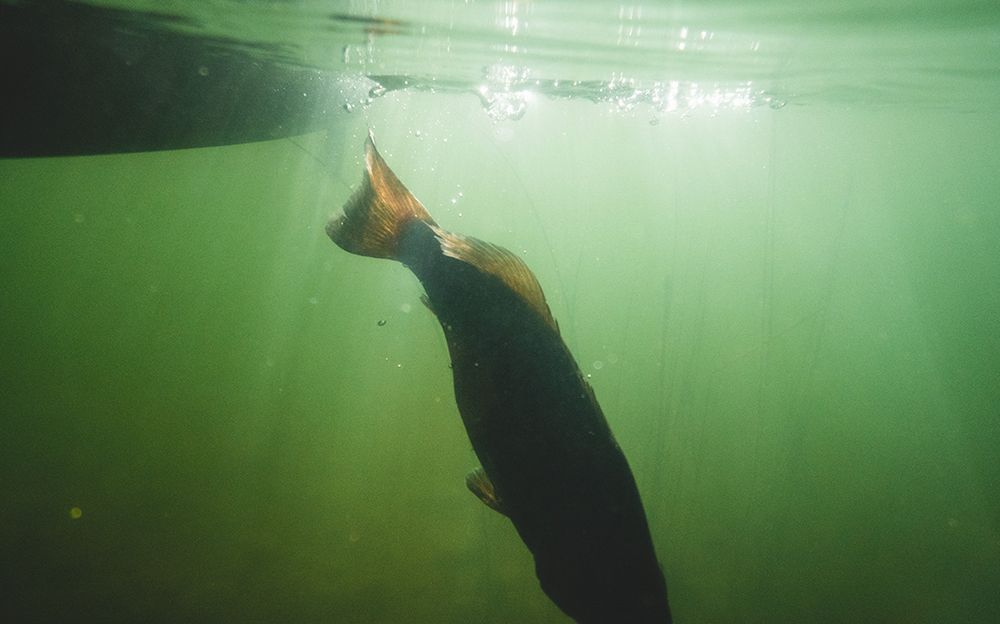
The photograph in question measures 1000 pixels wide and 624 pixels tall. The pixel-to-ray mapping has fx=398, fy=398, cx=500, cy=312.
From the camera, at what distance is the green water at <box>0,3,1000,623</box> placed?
14.4ft

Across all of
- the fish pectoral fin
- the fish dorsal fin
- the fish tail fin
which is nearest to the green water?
the fish pectoral fin

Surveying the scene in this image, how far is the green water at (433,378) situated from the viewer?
4402mm

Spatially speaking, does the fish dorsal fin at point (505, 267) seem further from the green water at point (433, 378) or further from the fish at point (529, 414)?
the green water at point (433, 378)

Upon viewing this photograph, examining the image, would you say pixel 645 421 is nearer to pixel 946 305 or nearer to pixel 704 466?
pixel 704 466

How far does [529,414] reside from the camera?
1416 mm

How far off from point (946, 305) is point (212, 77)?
649 inches

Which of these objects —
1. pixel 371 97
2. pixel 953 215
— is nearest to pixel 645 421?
pixel 371 97

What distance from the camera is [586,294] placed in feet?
28.3

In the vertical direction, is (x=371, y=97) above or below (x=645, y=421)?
above

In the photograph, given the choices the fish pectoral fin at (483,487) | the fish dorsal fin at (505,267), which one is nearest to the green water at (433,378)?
the fish pectoral fin at (483,487)

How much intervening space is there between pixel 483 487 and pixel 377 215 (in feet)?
4.02

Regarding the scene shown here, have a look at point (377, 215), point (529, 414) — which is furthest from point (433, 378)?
point (529, 414)

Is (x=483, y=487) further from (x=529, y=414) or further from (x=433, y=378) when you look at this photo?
(x=433, y=378)

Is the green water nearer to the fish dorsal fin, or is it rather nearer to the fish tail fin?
the fish tail fin
